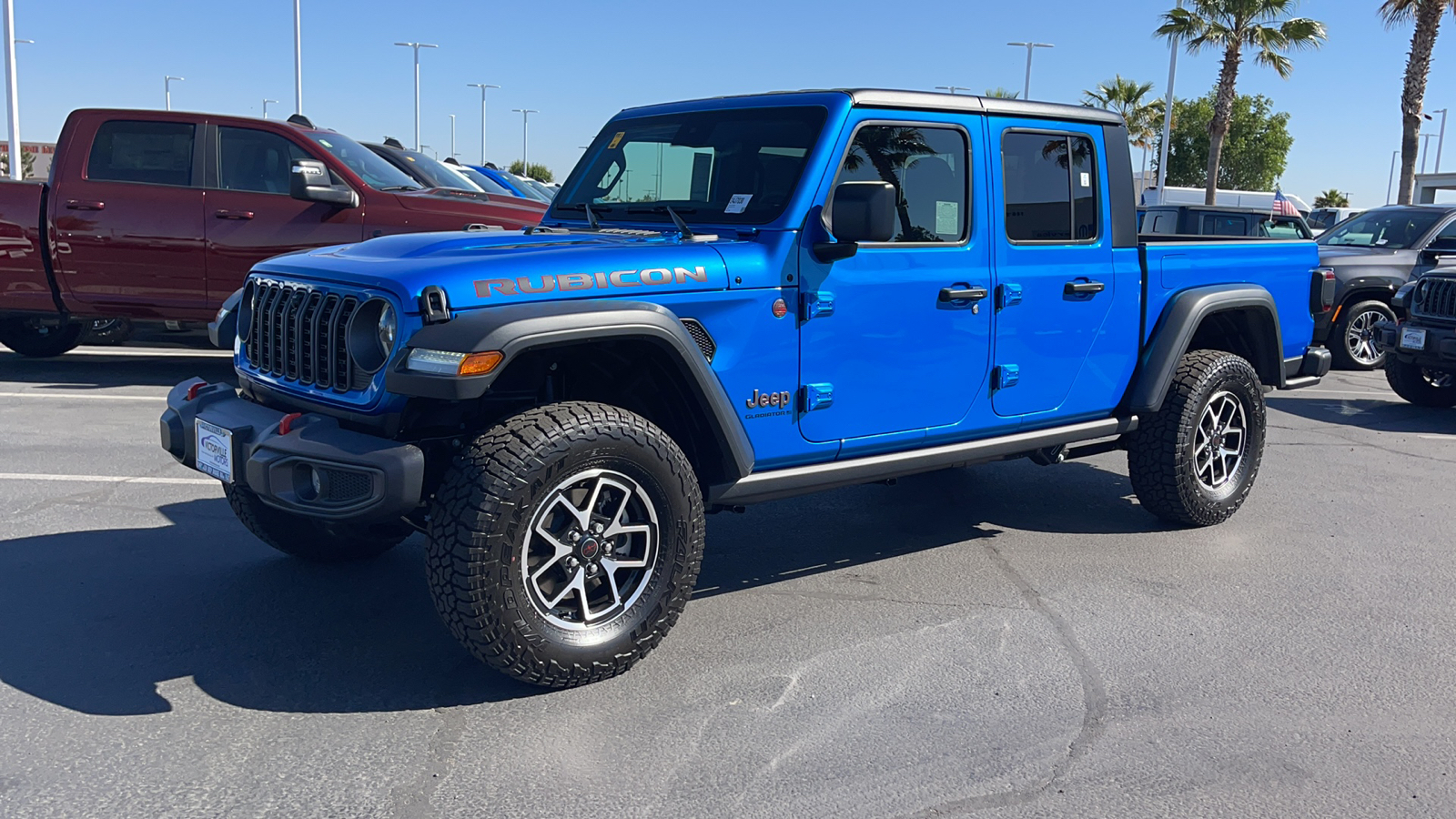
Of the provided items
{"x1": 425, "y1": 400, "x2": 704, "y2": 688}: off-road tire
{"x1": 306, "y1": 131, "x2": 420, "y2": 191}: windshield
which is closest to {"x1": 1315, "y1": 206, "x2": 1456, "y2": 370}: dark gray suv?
{"x1": 306, "y1": 131, "x2": 420, "y2": 191}: windshield

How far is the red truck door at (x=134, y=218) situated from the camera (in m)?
8.70

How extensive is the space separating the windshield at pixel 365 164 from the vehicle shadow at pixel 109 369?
1.84m

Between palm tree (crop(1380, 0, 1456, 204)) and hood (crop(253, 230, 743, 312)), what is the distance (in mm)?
27261

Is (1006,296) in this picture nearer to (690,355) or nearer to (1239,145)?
(690,355)

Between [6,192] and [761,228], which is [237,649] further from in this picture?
[6,192]

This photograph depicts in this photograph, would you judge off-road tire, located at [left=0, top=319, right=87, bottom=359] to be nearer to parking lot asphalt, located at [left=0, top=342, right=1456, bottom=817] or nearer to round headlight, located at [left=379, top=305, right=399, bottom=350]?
parking lot asphalt, located at [left=0, top=342, right=1456, bottom=817]

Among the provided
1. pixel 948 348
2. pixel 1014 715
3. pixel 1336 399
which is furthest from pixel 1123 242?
pixel 1336 399

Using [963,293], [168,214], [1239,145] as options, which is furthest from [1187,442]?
[1239,145]

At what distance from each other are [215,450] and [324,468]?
2.13 feet

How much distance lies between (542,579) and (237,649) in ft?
3.63

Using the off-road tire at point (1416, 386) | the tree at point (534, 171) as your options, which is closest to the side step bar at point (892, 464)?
the off-road tire at point (1416, 386)

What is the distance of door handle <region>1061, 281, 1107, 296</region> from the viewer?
16.0 ft

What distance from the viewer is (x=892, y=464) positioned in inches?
173

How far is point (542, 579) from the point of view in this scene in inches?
142
